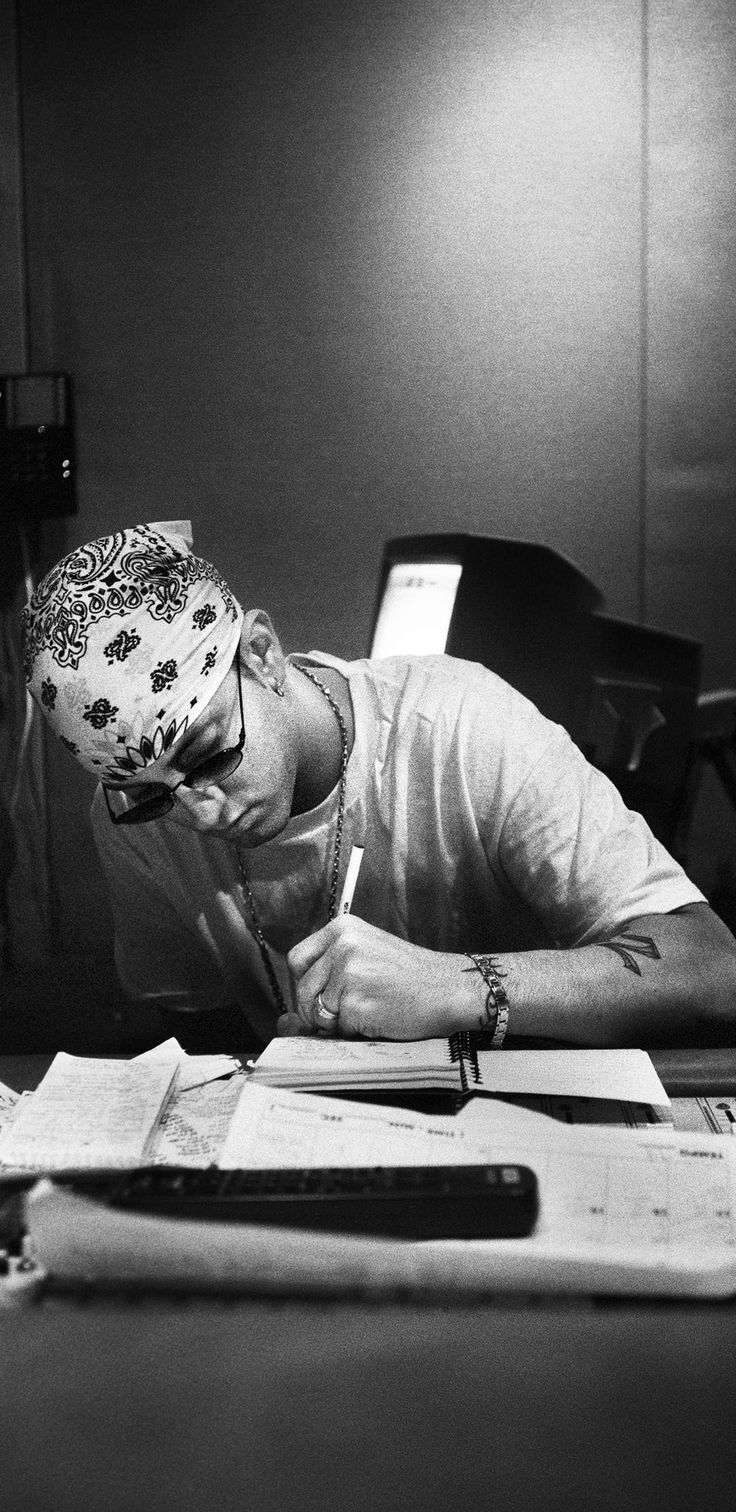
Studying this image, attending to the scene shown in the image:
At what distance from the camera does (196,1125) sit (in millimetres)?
934

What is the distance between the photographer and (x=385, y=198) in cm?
181

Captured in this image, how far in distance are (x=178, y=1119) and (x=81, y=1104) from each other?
0.27 ft

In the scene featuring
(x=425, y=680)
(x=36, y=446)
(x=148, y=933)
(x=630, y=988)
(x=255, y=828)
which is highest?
(x=36, y=446)

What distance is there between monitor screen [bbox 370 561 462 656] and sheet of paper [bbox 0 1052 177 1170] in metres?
0.94

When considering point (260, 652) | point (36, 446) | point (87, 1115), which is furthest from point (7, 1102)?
point (36, 446)

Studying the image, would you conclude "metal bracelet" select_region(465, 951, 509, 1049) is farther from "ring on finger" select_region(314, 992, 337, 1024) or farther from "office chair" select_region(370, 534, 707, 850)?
"office chair" select_region(370, 534, 707, 850)

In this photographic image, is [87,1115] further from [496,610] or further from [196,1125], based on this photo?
[496,610]

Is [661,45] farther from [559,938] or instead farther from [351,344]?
[559,938]

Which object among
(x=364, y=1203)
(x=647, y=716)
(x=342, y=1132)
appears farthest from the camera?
(x=647, y=716)

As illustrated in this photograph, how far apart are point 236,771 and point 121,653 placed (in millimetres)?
200

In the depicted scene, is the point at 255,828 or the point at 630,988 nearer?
the point at 630,988

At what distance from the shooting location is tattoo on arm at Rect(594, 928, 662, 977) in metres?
1.29

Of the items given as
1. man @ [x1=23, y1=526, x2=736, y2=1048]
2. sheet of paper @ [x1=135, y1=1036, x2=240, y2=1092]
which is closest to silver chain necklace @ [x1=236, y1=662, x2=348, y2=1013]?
man @ [x1=23, y1=526, x2=736, y2=1048]

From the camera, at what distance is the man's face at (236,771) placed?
136 cm
